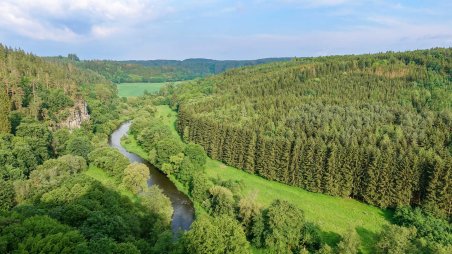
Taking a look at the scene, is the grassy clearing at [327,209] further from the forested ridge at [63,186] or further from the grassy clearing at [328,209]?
the forested ridge at [63,186]

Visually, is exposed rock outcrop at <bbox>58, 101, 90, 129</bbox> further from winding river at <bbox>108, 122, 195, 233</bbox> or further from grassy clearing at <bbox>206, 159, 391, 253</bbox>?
grassy clearing at <bbox>206, 159, 391, 253</bbox>

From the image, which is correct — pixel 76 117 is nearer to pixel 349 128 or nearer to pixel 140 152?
pixel 140 152

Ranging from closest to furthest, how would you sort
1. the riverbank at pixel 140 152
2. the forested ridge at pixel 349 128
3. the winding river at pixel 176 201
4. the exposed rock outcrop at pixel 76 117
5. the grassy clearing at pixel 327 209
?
the grassy clearing at pixel 327 209
the winding river at pixel 176 201
the forested ridge at pixel 349 128
the riverbank at pixel 140 152
the exposed rock outcrop at pixel 76 117

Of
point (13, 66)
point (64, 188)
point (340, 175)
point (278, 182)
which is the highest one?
point (13, 66)

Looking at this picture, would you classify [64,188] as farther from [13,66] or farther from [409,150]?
[13,66]

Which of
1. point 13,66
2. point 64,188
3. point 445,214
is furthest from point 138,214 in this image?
point 13,66

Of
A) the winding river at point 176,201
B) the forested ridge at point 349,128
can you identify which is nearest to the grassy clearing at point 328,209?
the forested ridge at point 349,128

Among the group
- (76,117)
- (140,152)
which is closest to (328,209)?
(140,152)

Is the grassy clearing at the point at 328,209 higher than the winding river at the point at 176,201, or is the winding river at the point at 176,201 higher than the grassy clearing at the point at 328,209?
the grassy clearing at the point at 328,209
